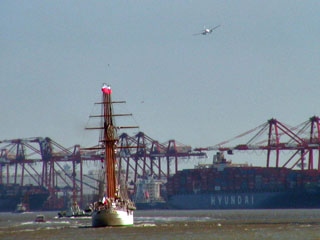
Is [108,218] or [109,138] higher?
[109,138]

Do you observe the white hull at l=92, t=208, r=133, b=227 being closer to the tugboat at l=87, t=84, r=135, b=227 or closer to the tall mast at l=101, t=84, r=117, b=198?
the tugboat at l=87, t=84, r=135, b=227

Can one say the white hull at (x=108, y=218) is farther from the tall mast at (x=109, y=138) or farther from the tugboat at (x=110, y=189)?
the tall mast at (x=109, y=138)

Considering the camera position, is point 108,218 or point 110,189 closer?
point 108,218

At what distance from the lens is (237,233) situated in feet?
358

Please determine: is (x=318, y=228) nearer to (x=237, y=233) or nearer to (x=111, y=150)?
(x=237, y=233)

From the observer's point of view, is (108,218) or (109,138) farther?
(109,138)

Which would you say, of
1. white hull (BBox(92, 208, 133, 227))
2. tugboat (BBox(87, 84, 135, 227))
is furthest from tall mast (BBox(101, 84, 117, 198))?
white hull (BBox(92, 208, 133, 227))

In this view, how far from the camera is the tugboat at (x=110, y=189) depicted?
402 feet

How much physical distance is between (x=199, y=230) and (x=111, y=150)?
20762mm

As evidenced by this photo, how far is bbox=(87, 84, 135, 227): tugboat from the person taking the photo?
123m

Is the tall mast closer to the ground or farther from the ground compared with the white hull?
farther from the ground

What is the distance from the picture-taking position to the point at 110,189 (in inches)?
5157

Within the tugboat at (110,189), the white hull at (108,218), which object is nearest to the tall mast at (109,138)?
the tugboat at (110,189)

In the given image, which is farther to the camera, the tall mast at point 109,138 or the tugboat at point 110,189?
the tall mast at point 109,138
